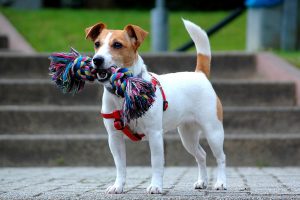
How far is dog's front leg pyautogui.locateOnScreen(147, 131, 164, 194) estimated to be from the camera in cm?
532

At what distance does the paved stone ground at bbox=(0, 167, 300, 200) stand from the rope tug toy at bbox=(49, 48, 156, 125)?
610mm

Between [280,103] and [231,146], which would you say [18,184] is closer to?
[231,146]

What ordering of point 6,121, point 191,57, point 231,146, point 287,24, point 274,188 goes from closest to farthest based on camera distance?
point 274,188, point 231,146, point 6,121, point 191,57, point 287,24

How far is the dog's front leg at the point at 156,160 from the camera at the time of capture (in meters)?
5.32

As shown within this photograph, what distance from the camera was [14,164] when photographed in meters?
8.73

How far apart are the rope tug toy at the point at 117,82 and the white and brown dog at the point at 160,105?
0.32 ft

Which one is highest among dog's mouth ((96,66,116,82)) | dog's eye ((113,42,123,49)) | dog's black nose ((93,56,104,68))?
dog's eye ((113,42,123,49))

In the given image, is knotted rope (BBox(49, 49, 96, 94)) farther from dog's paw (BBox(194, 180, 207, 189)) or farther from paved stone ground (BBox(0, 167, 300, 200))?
dog's paw (BBox(194, 180, 207, 189))

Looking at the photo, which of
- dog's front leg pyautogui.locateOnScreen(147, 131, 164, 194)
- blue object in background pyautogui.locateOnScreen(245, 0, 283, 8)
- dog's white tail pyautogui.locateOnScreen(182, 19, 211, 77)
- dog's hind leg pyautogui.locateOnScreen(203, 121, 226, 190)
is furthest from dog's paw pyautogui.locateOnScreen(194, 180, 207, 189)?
blue object in background pyautogui.locateOnScreen(245, 0, 283, 8)

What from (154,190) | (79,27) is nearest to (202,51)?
(154,190)

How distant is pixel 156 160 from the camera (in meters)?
5.38

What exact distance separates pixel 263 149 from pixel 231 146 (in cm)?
37

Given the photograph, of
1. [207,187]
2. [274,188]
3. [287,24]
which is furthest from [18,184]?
[287,24]

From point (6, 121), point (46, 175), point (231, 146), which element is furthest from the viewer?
point (6, 121)
